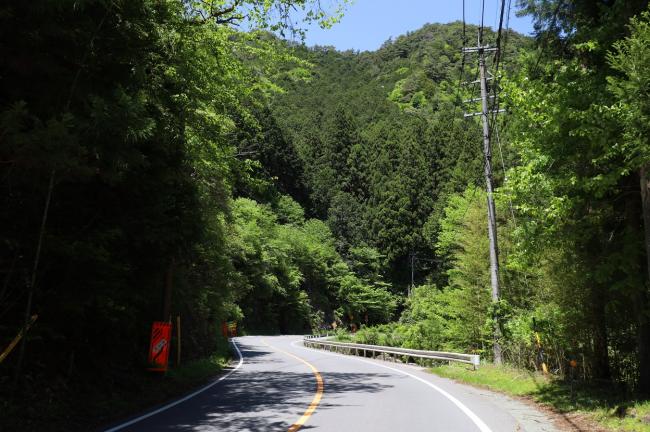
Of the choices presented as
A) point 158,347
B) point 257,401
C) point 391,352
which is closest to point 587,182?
point 257,401

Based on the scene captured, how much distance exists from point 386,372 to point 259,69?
1082 centimetres

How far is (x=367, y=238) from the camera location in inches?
3241

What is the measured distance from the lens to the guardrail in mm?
17500

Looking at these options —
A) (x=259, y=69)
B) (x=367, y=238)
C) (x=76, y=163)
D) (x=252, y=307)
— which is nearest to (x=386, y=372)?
(x=259, y=69)

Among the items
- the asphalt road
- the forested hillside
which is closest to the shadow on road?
the asphalt road

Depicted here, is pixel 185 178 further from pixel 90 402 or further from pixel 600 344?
pixel 600 344

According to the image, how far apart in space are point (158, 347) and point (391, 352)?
44.5 feet

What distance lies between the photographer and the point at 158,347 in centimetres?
1272

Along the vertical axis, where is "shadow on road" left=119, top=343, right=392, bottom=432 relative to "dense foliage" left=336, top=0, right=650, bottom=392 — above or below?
below

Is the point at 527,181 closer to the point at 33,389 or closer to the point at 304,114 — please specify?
the point at 33,389

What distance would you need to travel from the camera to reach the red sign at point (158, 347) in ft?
41.6

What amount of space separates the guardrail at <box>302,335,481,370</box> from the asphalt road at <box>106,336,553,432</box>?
2.68 meters

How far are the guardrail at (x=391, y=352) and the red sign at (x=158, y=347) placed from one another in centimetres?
951

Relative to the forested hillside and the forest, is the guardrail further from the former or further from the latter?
the forested hillside
